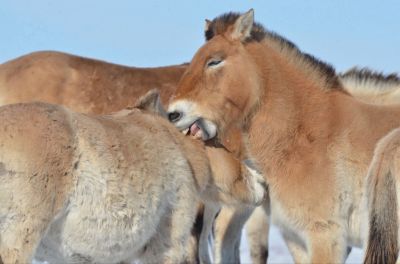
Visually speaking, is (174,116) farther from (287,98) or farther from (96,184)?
(96,184)

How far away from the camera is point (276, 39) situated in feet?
29.6

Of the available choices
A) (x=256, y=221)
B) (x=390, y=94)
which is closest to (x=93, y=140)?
(x=390, y=94)

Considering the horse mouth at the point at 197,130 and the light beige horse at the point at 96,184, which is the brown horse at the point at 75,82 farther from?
the light beige horse at the point at 96,184

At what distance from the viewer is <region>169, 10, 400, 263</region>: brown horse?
26.8 ft

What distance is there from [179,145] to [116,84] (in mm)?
3874

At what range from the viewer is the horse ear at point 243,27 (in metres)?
8.79

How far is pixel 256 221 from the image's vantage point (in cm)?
1112

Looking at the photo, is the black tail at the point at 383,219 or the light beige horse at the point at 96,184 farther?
the black tail at the point at 383,219

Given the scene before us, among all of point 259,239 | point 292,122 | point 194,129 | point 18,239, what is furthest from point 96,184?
point 259,239

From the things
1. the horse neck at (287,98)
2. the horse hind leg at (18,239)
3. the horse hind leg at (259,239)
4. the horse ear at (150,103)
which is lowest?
the horse hind leg at (259,239)

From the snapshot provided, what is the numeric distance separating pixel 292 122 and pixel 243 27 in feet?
3.29

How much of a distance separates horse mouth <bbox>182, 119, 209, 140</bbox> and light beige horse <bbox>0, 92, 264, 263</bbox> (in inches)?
7.6

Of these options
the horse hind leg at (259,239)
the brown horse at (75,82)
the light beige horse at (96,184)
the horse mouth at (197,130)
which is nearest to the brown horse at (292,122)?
the horse mouth at (197,130)

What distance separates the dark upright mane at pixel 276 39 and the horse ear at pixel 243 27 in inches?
2.6
